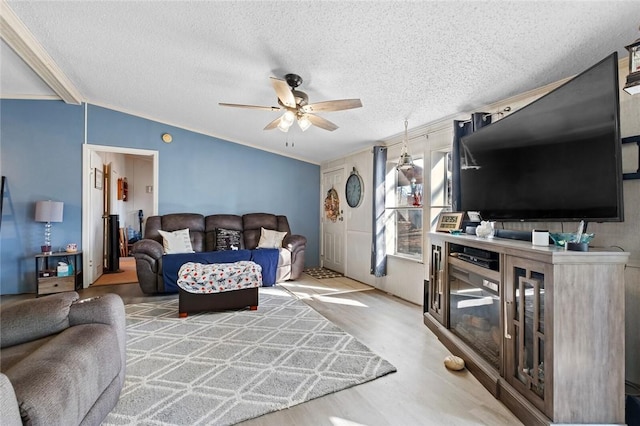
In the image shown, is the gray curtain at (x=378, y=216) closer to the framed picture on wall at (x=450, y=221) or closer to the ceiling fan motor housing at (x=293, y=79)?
the framed picture on wall at (x=450, y=221)

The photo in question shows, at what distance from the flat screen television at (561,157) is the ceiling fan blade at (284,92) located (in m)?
1.64

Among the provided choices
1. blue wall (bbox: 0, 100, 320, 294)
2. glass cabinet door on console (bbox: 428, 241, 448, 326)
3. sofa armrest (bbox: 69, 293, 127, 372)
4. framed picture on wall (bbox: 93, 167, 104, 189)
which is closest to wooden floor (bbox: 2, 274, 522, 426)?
glass cabinet door on console (bbox: 428, 241, 448, 326)

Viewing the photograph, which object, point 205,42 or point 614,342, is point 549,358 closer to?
point 614,342

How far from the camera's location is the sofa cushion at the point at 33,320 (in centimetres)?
138

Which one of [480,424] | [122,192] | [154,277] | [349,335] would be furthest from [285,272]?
[122,192]

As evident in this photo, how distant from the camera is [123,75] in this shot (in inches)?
129

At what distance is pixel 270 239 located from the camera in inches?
195

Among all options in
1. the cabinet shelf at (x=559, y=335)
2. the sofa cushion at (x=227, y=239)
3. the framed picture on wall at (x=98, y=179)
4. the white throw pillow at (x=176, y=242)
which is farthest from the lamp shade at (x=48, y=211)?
the cabinet shelf at (x=559, y=335)

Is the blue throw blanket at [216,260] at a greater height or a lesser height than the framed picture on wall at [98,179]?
lesser

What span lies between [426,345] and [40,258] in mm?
4990

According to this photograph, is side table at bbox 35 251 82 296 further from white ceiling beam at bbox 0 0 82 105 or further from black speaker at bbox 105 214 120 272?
white ceiling beam at bbox 0 0 82 105

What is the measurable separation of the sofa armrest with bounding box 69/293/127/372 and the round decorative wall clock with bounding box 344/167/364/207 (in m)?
3.78

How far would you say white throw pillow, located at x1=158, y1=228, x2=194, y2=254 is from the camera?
4270mm

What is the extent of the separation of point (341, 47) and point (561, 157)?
5.36ft
